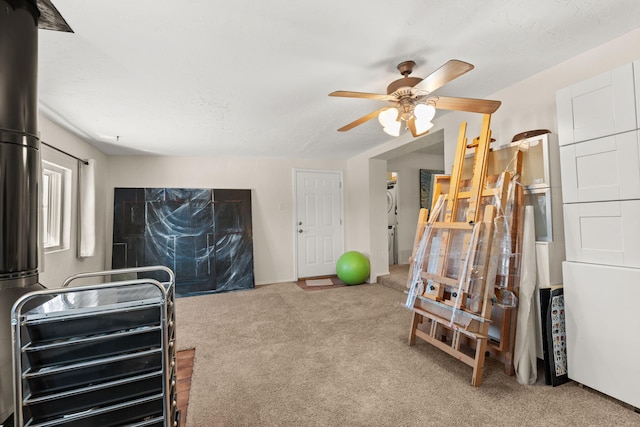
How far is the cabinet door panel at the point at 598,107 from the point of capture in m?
1.61

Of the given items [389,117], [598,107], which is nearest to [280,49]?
[389,117]

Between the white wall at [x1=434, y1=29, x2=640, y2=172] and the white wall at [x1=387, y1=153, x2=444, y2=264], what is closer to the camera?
the white wall at [x1=434, y1=29, x2=640, y2=172]

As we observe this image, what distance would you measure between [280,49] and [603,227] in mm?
2222

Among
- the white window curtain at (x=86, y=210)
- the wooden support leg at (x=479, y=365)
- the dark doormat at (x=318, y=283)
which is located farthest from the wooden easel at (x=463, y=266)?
the white window curtain at (x=86, y=210)

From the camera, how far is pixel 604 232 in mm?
1733

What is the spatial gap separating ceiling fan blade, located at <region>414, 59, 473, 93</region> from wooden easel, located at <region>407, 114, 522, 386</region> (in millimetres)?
686

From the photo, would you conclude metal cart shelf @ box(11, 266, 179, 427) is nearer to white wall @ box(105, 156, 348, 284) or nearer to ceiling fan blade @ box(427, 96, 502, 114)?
ceiling fan blade @ box(427, 96, 502, 114)

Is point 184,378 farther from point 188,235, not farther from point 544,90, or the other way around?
point 544,90

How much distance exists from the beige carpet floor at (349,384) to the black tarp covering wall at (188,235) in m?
1.30

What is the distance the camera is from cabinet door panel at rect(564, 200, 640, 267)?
1609mm

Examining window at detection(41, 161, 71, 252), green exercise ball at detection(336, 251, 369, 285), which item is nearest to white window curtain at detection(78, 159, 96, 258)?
window at detection(41, 161, 71, 252)

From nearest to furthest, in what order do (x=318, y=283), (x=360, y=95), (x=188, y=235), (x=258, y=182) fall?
1. (x=360, y=95)
2. (x=188, y=235)
3. (x=318, y=283)
4. (x=258, y=182)

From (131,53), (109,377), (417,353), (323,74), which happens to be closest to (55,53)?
(131,53)

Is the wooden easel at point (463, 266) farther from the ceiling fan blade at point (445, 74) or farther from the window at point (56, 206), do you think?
the window at point (56, 206)
